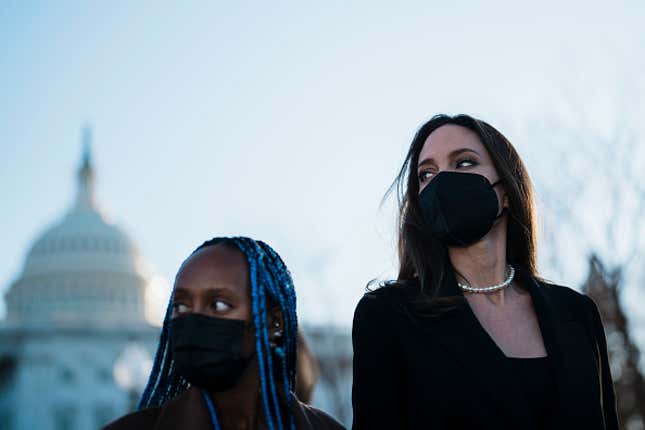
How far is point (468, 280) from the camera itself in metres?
3.96

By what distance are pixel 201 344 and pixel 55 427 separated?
61.4 meters

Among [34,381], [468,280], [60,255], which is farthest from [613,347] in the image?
[60,255]

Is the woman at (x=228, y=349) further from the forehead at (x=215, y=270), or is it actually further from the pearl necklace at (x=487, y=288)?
the pearl necklace at (x=487, y=288)

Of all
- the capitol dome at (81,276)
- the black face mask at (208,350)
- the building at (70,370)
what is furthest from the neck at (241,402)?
the capitol dome at (81,276)

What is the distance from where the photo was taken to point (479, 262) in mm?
3945

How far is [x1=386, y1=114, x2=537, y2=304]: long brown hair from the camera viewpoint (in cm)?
394

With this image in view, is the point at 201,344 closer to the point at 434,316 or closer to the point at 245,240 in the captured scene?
the point at 245,240

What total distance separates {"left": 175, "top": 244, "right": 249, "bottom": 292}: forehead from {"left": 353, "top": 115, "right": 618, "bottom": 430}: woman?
19.6 inches

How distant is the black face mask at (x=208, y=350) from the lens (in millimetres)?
3311

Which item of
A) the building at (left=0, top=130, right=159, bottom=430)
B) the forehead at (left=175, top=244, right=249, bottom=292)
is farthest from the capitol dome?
the forehead at (left=175, top=244, right=249, bottom=292)

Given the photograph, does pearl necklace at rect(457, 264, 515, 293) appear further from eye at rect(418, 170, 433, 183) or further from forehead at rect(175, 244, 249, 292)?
forehead at rect(175, 244, 249, 292)

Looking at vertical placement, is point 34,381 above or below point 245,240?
below

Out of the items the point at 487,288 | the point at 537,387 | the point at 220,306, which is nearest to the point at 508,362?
the point at 537,387

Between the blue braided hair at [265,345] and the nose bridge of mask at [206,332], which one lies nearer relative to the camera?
the nose bridge of mask at [206,332]
